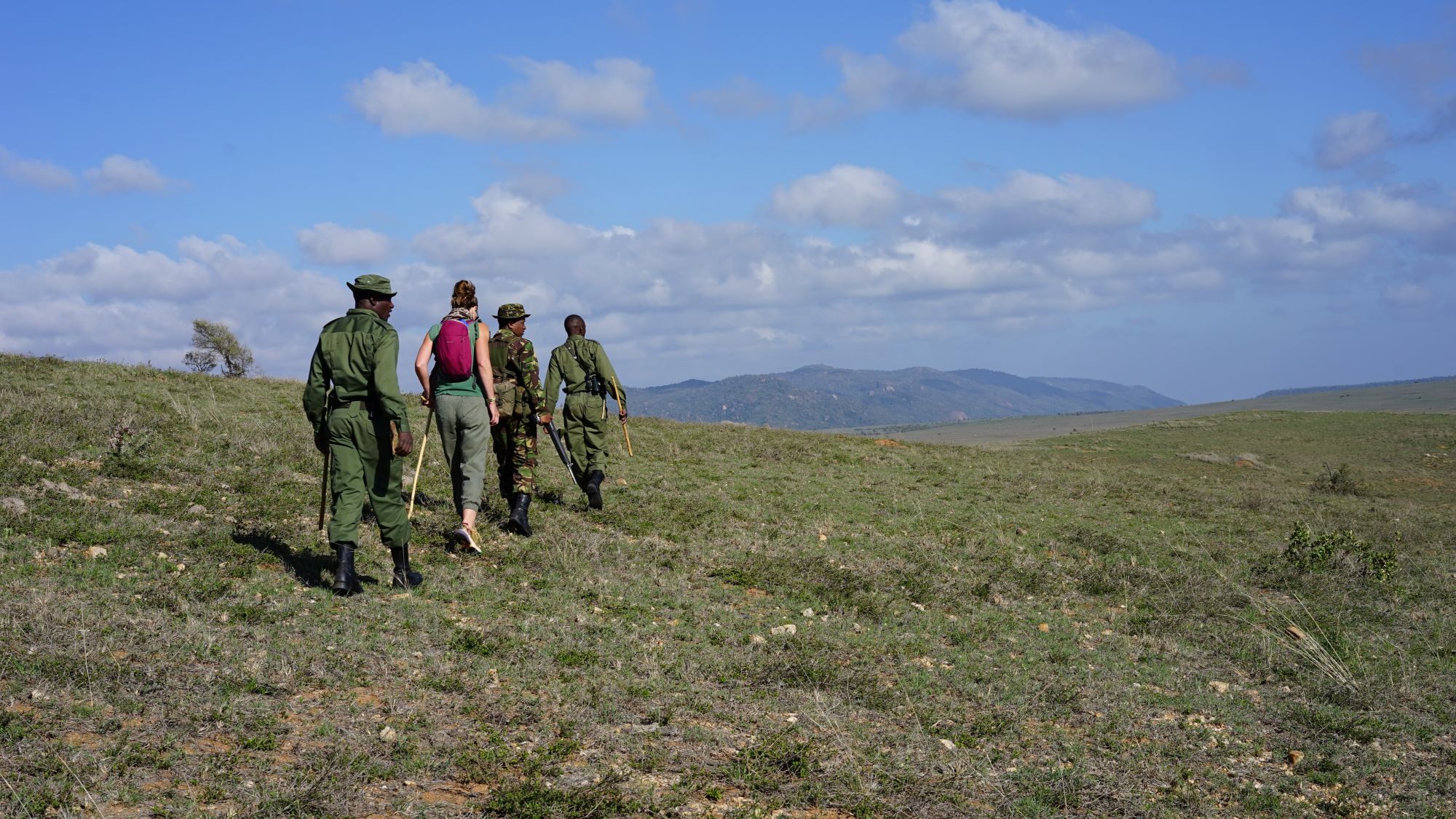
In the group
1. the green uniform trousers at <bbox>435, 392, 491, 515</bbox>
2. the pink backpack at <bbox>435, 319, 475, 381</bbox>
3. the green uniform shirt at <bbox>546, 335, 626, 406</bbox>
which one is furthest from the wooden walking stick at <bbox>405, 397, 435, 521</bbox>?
the green uniform shirt at <bbox>546, 335, 626, 406</bbox>

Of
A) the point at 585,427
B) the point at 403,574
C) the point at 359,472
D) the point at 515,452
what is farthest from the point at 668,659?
the point at 585,427

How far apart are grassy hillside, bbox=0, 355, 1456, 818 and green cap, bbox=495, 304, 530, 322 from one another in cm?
257

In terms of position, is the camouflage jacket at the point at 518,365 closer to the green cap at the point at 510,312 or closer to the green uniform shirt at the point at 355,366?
the green cap at the point at 510,312

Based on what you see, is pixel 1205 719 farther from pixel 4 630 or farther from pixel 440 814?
pixel 4 630

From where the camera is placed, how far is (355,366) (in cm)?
796

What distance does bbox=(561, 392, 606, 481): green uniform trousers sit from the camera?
516 inches

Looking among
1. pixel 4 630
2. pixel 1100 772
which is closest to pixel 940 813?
pixel 1100 772

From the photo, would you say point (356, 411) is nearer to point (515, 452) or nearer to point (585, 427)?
point (515, 452)

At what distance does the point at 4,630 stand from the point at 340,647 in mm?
2028

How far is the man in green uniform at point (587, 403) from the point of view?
13.1 metres

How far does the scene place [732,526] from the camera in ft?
42.4

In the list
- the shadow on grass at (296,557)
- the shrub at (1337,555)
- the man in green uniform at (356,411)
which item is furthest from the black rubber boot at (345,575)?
the shrub at (1337,555)

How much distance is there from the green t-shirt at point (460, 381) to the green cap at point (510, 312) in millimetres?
1453

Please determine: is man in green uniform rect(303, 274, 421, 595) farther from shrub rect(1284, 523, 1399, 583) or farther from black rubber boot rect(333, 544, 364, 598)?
shrub rect(1284, 523, 1399, 583)
